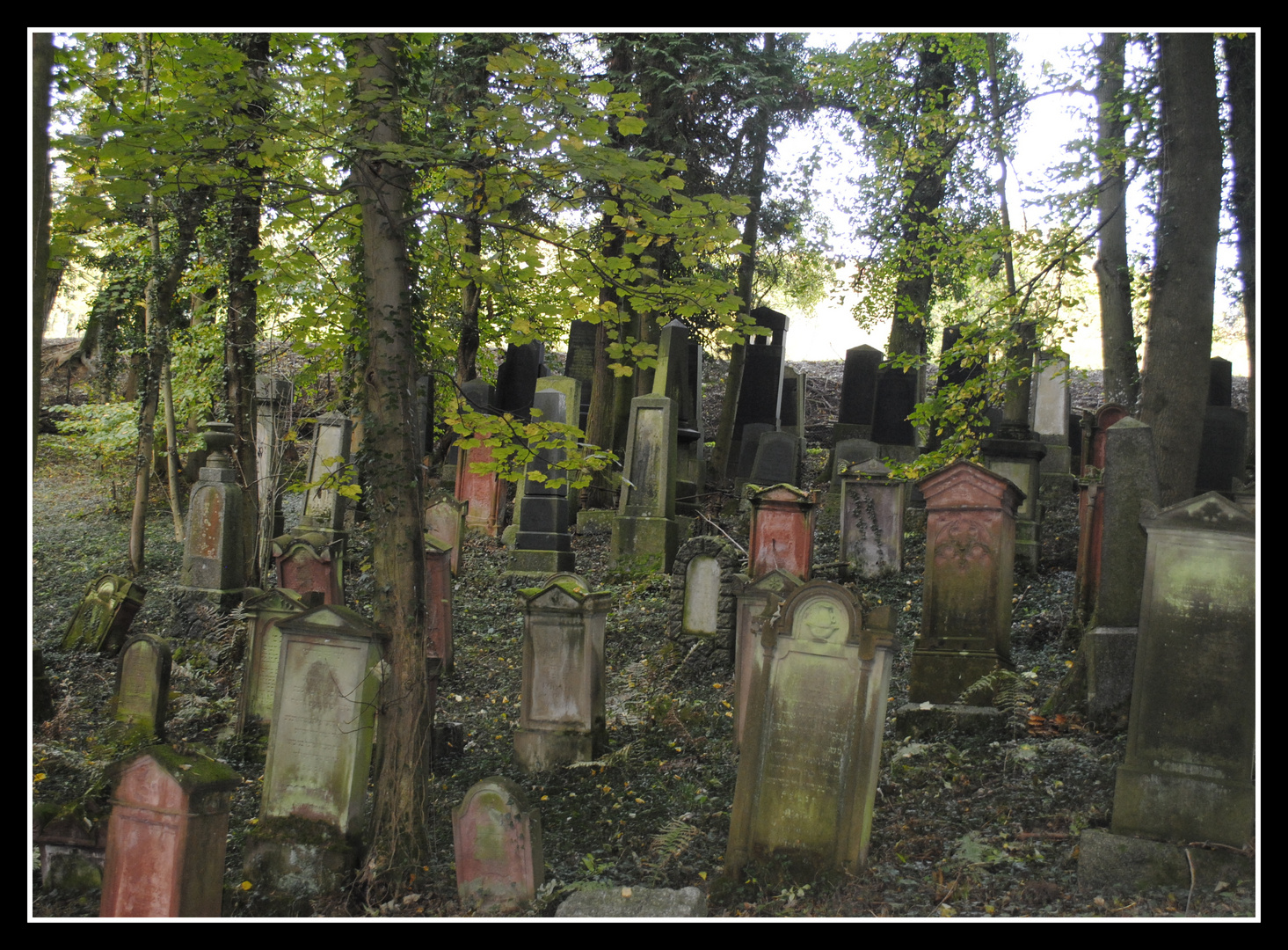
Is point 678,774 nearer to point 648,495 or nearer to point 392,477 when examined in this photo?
point 392,477

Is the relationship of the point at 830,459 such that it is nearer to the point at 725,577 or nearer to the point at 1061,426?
the point at 1061,426

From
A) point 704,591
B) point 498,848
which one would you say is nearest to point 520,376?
point 704,591

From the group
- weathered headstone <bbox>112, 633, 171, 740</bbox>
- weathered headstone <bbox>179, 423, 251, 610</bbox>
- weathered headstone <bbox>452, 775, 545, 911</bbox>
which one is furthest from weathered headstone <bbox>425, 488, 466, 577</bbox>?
weathered headstone <bbox>452, 775, 545, 911</bbox>

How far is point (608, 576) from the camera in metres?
10.7

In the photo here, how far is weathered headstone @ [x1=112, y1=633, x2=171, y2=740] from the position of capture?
6.54 meters

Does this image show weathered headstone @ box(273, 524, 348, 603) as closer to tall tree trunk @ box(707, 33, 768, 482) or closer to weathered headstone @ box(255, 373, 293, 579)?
weathered headstone @ box(255, 373, 293, 579)

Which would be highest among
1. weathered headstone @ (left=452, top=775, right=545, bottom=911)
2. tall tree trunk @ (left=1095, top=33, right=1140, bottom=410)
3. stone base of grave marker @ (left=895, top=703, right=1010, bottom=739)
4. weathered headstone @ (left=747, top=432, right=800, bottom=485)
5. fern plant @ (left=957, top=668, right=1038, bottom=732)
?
tall tree trunk @ (left=1095, top=33, right=1140, bottom=410)

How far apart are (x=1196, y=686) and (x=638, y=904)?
9.01 ft

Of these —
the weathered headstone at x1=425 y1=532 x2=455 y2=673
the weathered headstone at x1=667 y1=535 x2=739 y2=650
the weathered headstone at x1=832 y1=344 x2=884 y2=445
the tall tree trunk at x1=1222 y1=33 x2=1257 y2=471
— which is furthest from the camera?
the weathered headstone at x1=832 y1=344 x2=884 y2=445

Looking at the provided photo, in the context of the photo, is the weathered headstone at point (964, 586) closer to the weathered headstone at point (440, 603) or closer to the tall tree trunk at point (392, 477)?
the tall tree trunk at point (392, 477)

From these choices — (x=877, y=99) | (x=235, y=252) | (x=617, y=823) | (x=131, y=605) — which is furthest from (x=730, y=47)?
(x=617, y=823)

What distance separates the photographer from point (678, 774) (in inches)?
231

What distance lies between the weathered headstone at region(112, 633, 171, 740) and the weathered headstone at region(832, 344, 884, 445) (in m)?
10.2

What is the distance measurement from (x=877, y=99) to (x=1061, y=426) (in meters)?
5.48
